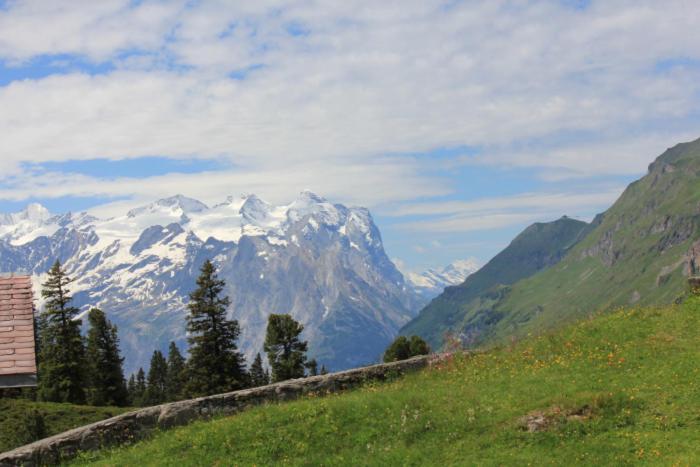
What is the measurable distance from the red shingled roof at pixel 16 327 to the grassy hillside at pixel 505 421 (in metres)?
4.38

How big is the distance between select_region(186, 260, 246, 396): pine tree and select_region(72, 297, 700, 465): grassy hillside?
45135mm

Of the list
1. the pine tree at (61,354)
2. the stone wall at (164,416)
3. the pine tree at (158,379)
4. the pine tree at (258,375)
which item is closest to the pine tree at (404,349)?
the pine tree at (258,375)

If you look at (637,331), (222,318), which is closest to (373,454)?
(637,331)

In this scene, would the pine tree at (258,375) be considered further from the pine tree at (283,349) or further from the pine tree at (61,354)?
the pine tree at (61,354)

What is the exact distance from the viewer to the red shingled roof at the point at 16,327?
20.7m

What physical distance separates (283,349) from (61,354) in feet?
87.9

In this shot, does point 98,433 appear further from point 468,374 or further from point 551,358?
point 551,358

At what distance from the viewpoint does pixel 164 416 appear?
24844 mm

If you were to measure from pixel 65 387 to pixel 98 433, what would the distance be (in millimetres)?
58954

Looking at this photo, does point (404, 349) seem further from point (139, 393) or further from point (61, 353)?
point (139, 393)

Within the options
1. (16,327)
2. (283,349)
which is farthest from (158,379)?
(16,327)

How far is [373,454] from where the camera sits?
66.2ft

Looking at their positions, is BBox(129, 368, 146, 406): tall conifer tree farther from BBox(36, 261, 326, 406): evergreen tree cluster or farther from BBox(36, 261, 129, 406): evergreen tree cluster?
BBox(36, 261, 129, 406): evergreen tree cluster

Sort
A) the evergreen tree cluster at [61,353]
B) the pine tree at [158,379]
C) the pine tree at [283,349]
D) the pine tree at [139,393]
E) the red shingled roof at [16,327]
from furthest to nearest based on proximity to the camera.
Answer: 1. the pine tree at [158,379]
2. the pine tree at [139,393]
3. the pine tree at [283,349]
4. the evergreen tree cluster at [61,353]
5. the red shingled roof at [16,327]
